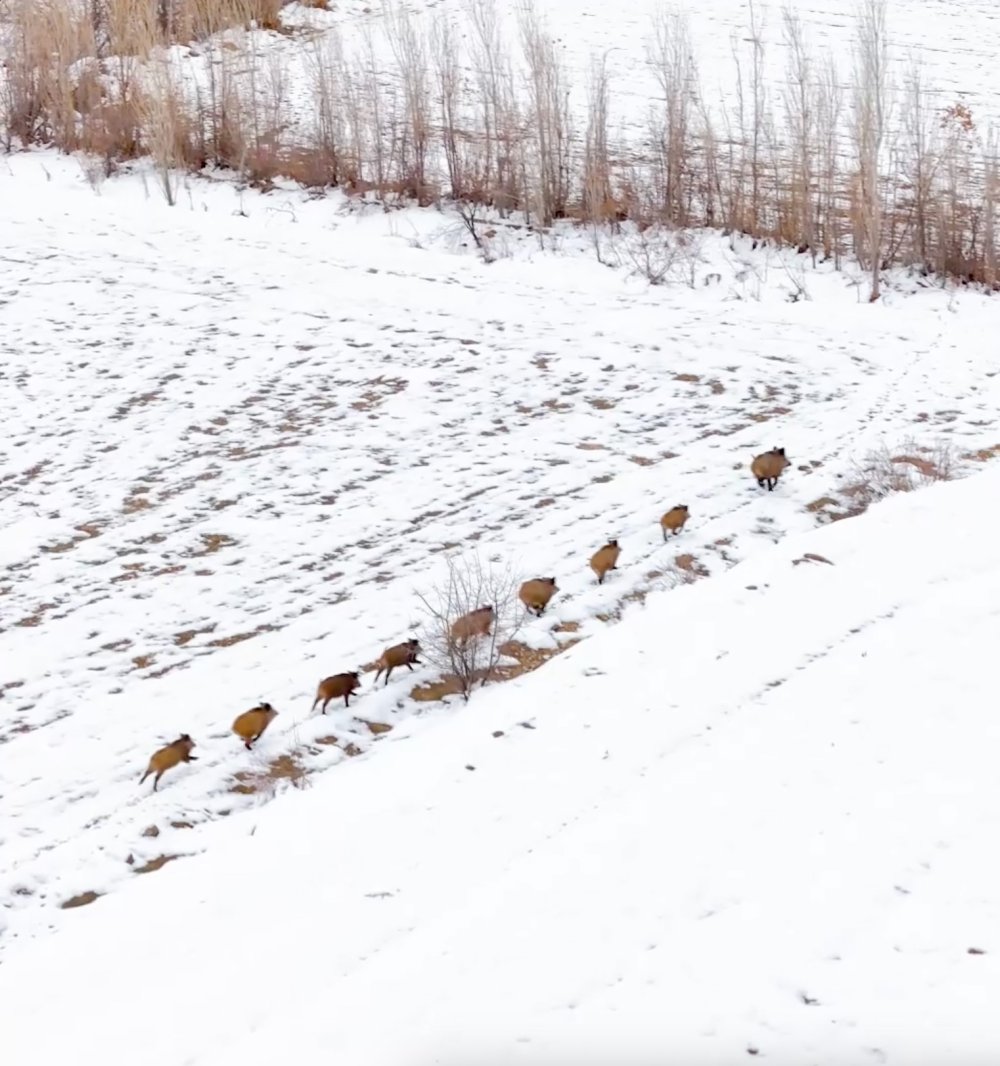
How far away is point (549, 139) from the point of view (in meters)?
15.2

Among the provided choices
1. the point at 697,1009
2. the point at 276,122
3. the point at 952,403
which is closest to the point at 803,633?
the point at 697,1009

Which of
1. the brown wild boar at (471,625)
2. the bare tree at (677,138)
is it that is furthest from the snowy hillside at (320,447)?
the bare tree at (677,138)

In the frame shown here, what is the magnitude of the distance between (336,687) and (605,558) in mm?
2140

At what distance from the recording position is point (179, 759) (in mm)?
5355

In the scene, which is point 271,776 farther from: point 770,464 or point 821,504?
point 821,504

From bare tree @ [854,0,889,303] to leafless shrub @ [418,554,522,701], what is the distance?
8.07 m

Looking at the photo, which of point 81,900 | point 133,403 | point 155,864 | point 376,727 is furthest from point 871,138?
point 81,900

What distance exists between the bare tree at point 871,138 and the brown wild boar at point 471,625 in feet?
28.7

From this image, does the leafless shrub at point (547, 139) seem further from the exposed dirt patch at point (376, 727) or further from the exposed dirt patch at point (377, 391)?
the exposed dirt patch at point (376, 727)

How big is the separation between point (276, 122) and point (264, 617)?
12875 mm

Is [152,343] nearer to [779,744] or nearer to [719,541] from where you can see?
[719,541]

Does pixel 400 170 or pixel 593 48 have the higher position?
pixel 593 48

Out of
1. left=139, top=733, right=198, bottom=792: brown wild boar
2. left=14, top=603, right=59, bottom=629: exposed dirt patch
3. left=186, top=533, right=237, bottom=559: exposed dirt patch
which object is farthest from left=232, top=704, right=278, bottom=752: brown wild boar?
left=186, top=533, right=237, bottom=559: exposed dirt patch

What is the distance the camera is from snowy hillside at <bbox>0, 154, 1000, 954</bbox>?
5883mm
